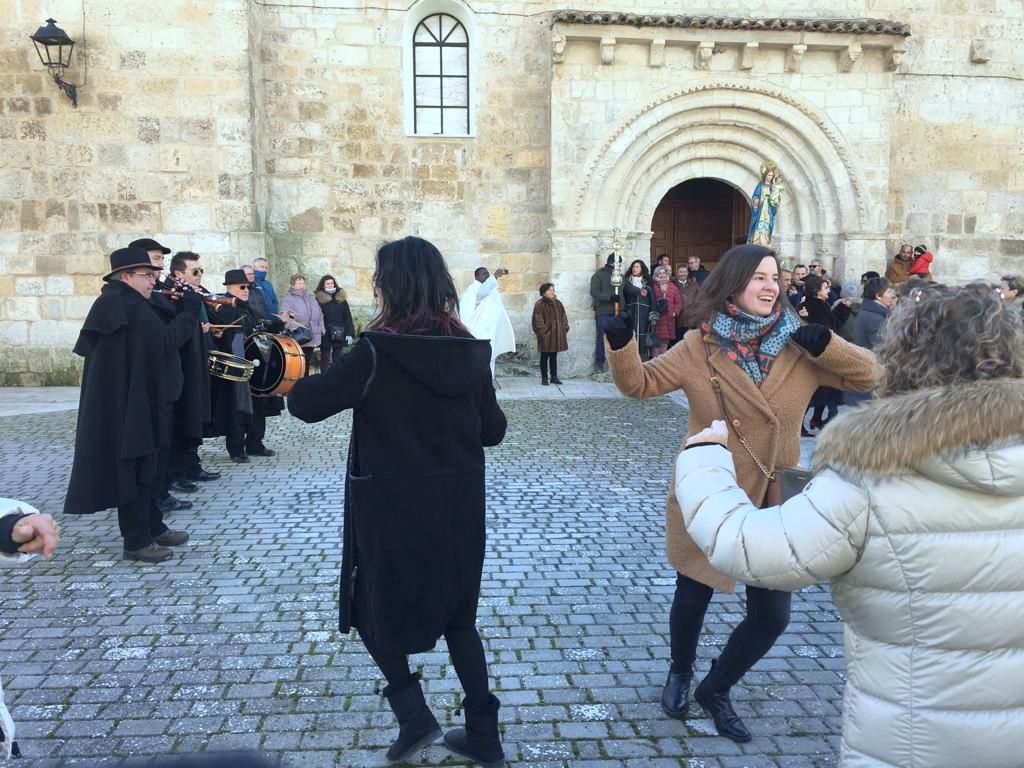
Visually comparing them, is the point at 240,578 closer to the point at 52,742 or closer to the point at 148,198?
the point at 52,742

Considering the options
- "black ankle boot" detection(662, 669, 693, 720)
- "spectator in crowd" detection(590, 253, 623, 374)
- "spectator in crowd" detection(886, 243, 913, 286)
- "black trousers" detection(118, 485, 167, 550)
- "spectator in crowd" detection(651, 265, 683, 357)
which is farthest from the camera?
"spectator in crowd" detection(886, 243, 913, 286)

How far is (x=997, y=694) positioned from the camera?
168 cm

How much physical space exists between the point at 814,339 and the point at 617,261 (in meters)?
9.77

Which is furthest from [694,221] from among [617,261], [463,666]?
[463,666]

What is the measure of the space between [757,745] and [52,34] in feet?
39.6

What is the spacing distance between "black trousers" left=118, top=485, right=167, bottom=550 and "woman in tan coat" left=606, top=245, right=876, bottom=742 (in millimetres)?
3258

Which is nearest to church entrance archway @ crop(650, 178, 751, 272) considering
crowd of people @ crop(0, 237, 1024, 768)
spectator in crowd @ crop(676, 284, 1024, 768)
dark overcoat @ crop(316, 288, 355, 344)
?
dark overcoat @ crop(316, 288, 355, 344)

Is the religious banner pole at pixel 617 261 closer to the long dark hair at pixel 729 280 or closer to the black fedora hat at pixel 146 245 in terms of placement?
the black fedora hat at pixel 146 245

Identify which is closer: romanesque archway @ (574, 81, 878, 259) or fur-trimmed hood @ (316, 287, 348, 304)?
fur-trimmed hood @ (316, 287, 348, 304)

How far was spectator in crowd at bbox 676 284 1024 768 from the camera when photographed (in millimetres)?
1650

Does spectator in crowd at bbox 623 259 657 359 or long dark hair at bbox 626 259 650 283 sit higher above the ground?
long dark hair at bbox 626 259 650 283

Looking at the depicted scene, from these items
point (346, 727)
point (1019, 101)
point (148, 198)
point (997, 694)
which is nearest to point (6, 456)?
point (148, 198)

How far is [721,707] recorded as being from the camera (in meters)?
3.16

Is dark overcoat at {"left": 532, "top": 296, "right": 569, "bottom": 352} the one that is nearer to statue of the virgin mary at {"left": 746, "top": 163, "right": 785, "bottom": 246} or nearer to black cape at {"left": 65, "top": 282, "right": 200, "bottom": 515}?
statue of the virgin mary at {"left": 746, "top": 163, "right": 785, "bottom": 246}
